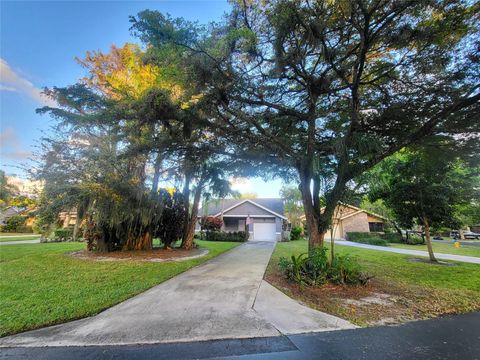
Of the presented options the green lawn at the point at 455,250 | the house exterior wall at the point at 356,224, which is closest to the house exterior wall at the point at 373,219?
the house exterior wall at the point at 356,224

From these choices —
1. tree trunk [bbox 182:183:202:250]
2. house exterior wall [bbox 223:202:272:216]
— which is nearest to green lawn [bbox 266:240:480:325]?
tree trunk [bbox 182:183:202:250]

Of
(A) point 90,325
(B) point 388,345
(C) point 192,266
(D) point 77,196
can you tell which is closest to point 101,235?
(D) point 77,196

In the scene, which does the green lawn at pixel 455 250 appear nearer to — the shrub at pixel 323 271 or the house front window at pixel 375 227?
the shrub at pixel 323 271

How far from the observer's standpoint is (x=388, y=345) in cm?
302

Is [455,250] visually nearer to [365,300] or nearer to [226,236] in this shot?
[365,300]

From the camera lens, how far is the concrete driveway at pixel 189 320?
3197mm

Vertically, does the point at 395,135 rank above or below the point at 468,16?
below

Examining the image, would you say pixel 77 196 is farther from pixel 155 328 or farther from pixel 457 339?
pixel 457 339

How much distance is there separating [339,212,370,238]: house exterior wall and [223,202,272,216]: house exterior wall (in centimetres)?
1019

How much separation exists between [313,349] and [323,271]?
3306mm

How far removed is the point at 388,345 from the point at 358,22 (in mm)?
6040

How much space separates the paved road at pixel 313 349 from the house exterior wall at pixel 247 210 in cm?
2175

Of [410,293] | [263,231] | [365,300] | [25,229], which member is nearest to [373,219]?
[263,231]

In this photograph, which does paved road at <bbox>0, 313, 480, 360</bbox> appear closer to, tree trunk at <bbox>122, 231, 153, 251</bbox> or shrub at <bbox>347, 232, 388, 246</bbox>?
tree trunk at <bbox>122, 231, 153, 251</bbox>
